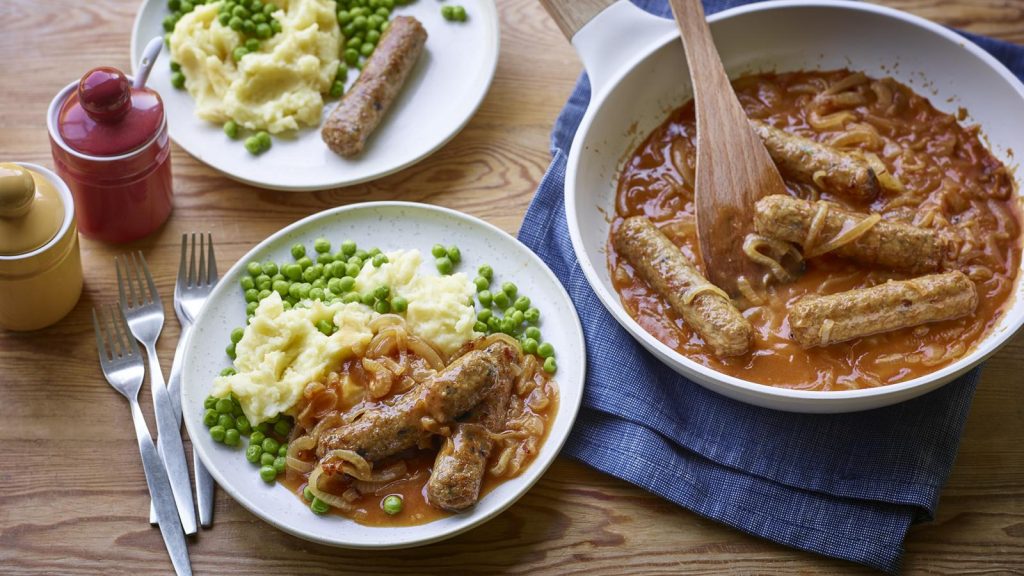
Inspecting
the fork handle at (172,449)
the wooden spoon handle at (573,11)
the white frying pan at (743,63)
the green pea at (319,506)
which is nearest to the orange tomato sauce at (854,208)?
the white frying pan at (743,63)

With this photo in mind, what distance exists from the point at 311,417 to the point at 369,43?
233 cm

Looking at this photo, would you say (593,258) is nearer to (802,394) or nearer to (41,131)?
(802,394)

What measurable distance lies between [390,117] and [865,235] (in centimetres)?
250

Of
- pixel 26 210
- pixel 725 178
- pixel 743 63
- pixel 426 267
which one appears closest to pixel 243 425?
pixel 426 267

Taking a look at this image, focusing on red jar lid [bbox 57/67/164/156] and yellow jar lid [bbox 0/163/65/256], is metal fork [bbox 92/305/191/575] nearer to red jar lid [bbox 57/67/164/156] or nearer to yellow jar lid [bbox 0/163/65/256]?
yellow jar lid [bbox 0/163/65/256]

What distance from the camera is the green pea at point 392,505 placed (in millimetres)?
3961

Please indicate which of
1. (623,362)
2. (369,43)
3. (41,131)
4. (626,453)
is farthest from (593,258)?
(41,131)

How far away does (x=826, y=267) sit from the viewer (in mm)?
4527

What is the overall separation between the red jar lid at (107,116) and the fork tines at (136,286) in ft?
1.76

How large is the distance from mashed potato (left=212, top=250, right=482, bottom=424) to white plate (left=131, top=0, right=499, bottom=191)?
0.77 meters

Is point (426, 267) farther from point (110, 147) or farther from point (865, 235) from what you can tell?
point (865, 235)

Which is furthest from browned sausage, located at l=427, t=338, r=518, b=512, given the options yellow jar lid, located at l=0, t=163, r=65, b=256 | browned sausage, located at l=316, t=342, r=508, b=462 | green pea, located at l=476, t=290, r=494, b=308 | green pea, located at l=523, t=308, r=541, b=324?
yellow jar lid, located at l=0, t=163, r=65, b=256

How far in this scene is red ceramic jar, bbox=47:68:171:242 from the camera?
432 cm

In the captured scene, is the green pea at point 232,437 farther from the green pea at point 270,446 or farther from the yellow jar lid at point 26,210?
the yellow jar lid at point 26,210
